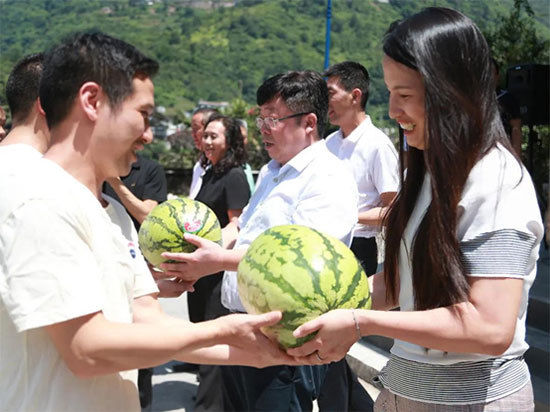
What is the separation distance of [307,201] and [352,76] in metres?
2.14

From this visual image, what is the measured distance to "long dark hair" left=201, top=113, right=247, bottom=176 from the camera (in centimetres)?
555

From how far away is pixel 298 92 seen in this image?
11.6ft

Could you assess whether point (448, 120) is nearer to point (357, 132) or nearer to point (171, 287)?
point (171, 287)

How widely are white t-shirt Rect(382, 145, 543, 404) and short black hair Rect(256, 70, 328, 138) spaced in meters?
1.49

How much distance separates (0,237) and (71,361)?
37 centimetres

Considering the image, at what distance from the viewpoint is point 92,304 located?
5.29ft

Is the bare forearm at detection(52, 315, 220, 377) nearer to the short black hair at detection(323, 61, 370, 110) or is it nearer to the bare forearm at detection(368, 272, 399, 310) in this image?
the bare forearm at detection(368, 272, 399, 310)

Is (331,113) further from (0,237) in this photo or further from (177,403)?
(0,237)

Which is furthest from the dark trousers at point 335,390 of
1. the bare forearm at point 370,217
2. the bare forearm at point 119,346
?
the bare forearm at point 119,346

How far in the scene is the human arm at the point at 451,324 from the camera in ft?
6.04

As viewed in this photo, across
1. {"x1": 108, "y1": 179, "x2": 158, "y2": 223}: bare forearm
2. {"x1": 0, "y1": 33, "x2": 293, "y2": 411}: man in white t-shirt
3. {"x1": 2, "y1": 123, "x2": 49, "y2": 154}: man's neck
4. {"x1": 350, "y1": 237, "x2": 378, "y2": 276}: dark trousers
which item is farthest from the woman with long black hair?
{"x1": 108, "y1": 179, "x2": 158, "y2": 223}: bare forearm

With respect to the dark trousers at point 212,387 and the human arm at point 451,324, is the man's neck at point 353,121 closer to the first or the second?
the dark trousers at point 212,387

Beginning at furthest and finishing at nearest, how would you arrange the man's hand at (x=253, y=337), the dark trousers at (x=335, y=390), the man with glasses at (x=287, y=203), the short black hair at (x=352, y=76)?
the short black hair at (x=352, y=76) < the dark trousers at (x=335, y=390) < the man with glasses at (x=287, y=203) < the man's hand at (x=253, y=337)

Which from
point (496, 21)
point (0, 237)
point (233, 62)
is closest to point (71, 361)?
point (0, 237)
